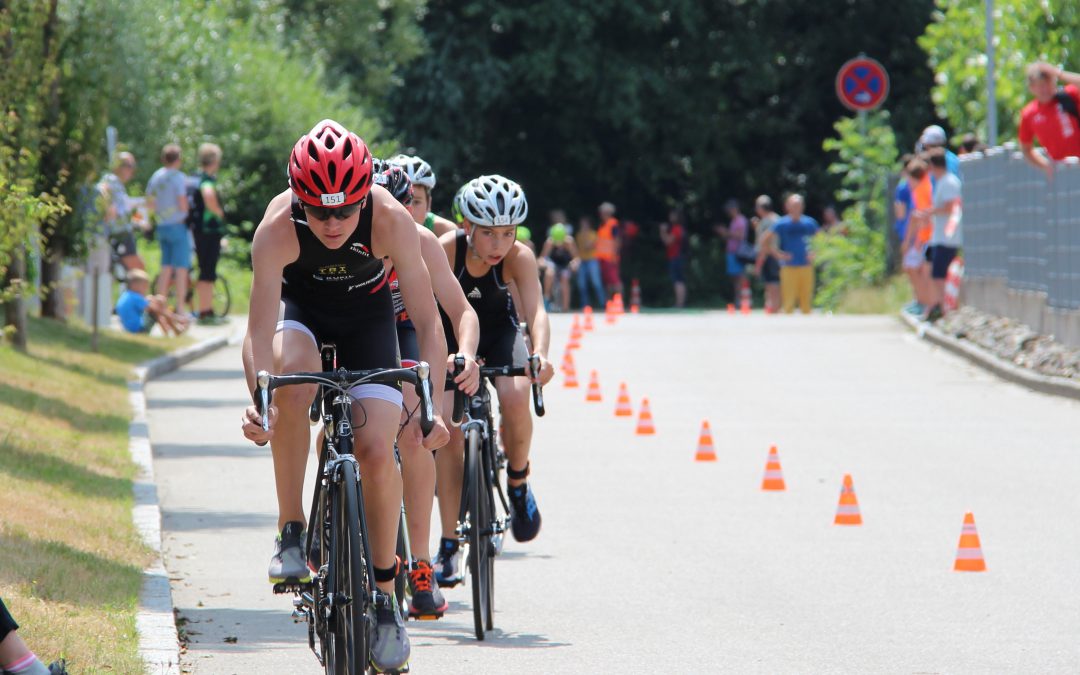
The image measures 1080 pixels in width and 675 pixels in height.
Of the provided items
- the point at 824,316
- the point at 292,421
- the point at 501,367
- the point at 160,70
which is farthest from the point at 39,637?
the point at 824,316

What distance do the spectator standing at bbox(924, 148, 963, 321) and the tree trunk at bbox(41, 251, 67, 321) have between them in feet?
32.5

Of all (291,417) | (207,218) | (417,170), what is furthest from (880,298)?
(291,417)

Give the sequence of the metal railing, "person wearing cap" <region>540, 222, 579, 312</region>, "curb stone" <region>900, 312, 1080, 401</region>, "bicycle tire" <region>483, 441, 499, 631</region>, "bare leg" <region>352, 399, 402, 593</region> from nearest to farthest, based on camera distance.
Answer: "bare leg" <region>352, 399, 402, 593</region> → "bicycle tire" <region>483, 441, 499, 631</region> → "curb stone" <region>900, 312, 1080, 401</region> → the metal railing → "person wearing cap" <region>540, 222, 579, 312</region>

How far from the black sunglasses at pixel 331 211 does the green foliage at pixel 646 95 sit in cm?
3717

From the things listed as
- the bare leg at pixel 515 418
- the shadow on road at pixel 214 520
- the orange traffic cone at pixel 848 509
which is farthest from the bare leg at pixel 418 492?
the orange traffic cone at pixel 848 509

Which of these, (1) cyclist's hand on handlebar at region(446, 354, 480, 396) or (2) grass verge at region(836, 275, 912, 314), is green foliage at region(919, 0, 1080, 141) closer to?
(2) grass verge at region(836, 275, 912, 314)

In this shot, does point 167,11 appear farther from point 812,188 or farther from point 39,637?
point 812,188

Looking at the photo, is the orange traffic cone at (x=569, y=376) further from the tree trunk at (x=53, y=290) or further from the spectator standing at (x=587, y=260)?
the spectator standing at (x=587, y=260)

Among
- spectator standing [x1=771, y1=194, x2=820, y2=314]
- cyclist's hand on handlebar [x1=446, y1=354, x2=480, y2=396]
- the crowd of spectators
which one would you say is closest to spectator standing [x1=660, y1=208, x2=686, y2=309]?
spectator standing [x1=771, y1=194, x2=820, y2=314]

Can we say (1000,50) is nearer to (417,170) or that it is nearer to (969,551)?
(969,551)

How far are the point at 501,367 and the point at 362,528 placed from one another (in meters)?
2.72

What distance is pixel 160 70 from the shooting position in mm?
24906

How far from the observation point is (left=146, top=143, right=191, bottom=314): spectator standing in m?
22.7

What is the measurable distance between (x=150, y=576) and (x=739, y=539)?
10.8ft
